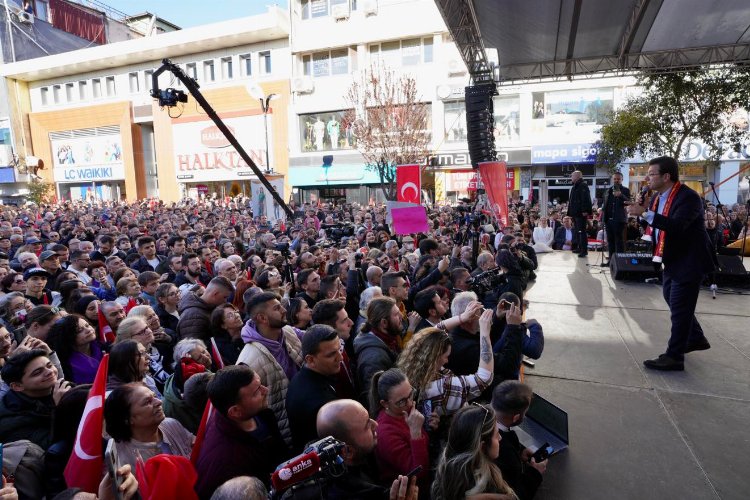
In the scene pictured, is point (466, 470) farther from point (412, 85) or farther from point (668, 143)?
point (412, 85)

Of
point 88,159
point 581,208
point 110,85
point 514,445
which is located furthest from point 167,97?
point 88,159

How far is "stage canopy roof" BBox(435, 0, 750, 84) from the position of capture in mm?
6844

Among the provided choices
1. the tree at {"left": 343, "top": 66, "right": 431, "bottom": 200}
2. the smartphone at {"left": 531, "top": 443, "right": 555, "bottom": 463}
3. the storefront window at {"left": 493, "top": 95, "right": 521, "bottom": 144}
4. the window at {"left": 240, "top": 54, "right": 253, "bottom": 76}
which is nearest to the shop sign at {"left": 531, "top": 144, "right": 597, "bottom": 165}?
the storefront window at {"left": 493, "top": 95, "right": 521, "bottom": 144}

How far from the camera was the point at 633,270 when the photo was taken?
281 inches

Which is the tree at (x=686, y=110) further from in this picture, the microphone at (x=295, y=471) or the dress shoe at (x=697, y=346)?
the microphone at (x=295, y=471)

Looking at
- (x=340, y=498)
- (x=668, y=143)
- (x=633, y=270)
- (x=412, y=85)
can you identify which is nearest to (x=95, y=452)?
(x=340, y=498)

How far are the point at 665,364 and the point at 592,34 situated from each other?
6206mm

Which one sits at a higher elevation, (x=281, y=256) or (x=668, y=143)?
(x=668, y=143)

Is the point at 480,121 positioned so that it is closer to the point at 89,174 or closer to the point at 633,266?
the point at 633,266

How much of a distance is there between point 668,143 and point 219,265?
12028 mm

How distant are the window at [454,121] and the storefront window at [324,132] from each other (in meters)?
6.07

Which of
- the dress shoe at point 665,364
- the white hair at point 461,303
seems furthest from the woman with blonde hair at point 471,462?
the dress shoe at point 665,364

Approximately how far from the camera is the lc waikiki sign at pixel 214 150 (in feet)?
108

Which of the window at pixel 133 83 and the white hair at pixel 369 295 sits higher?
the window at pixel 133 83
